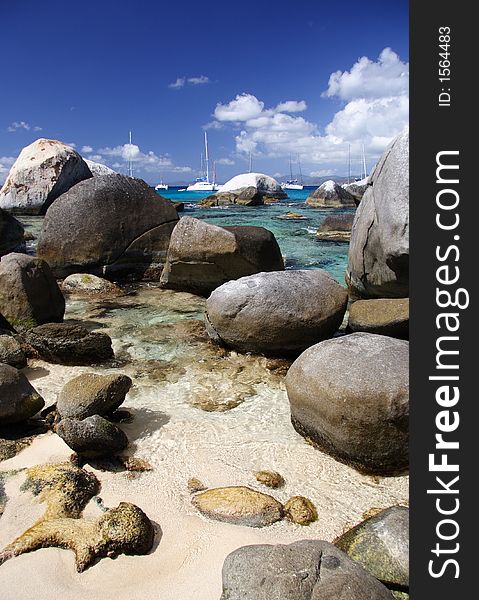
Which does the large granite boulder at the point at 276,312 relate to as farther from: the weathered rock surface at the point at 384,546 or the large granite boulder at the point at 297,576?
the large granite boulder at the point at 297,576

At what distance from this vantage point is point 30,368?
4922mm

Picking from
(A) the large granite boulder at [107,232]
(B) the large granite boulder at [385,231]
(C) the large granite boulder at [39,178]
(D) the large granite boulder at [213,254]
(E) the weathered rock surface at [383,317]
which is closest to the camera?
(E) the weathered rock surface at [383,317]

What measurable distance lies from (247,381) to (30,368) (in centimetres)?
226

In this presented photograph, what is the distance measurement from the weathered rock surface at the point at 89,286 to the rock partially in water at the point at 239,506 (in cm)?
583

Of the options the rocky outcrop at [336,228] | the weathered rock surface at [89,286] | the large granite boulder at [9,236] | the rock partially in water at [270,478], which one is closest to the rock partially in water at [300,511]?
the rock partially in water at [270,478]

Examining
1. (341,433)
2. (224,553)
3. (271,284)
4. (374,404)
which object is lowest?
Answer: (224,553)

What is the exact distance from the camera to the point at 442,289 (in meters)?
1.40

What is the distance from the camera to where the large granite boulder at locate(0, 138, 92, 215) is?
24.3 metres

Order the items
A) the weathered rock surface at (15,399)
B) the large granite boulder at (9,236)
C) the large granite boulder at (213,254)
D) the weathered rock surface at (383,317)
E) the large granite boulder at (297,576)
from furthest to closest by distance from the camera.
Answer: the large granite boulder at (9,236) < the large granite boulder at (213,254) < the weathered rock surface at (383,317) < the weathered rock surface at (15,399) < the large granite boulder at (297,576)

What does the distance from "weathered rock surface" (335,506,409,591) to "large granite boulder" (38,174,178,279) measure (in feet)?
24.8

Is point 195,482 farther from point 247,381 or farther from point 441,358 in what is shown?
point 441,358

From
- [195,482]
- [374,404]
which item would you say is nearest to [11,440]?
[195,482]

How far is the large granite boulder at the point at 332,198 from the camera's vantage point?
116 feet

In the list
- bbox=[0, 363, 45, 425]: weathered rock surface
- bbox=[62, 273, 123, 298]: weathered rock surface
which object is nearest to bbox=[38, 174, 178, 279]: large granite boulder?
bbox=[62, 273, 123, 298]: weathered rock surface
